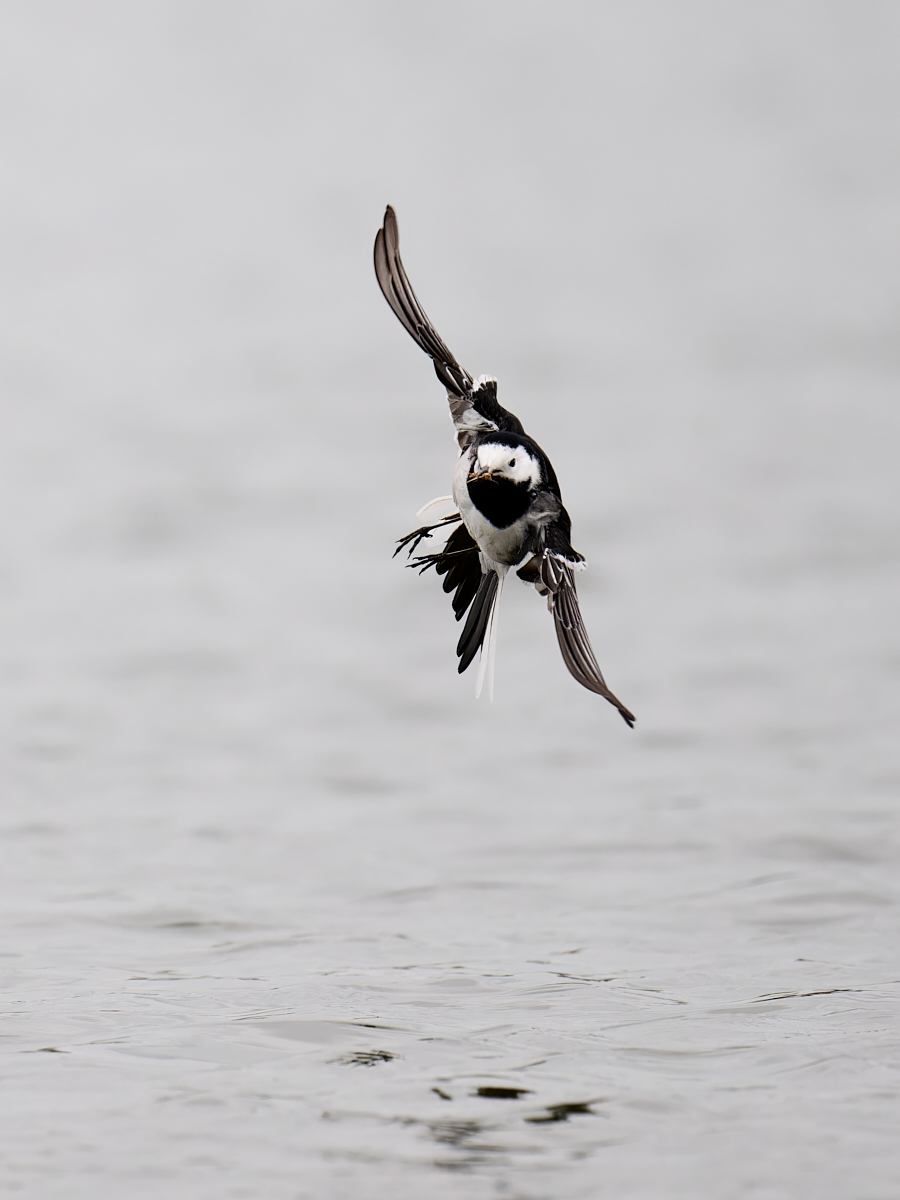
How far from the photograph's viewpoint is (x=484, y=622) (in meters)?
7.55

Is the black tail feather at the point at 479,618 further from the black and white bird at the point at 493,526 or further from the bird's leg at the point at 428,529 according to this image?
the bird's leg at the point at 428,529

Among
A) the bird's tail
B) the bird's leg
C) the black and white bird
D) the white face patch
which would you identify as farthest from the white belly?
the bird's leg

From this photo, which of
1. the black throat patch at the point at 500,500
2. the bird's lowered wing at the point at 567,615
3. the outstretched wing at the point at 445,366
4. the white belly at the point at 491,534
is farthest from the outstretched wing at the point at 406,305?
the bird's lowered wing at the point at 567,615

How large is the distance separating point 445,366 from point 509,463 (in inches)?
33.0

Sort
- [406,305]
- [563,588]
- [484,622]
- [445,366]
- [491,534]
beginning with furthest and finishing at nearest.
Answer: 1. [406,305]
2. [445,366]
3. [484,622]
4. [491,534]
5. [563,588]

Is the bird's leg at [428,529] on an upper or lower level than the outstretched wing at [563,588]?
upper

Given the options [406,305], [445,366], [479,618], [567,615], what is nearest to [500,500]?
[567,615]

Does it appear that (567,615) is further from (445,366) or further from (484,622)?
(445,366)

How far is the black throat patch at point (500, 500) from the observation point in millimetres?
6992

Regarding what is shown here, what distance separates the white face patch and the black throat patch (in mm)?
27

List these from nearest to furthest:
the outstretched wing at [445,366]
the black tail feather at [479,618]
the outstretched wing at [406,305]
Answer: the black tail feather at [479,618] < the outstretched wing at [445,366] < the outstretched wing at [406,305]

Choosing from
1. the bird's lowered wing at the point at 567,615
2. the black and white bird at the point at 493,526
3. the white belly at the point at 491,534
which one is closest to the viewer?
the bird's lowered wing at the point at 567,615

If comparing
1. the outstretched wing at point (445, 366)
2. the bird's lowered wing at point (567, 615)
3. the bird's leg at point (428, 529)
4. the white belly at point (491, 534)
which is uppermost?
the outstretched wing at point (445, 366)

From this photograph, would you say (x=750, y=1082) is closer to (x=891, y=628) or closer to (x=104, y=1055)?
(x=104, y=1055)
